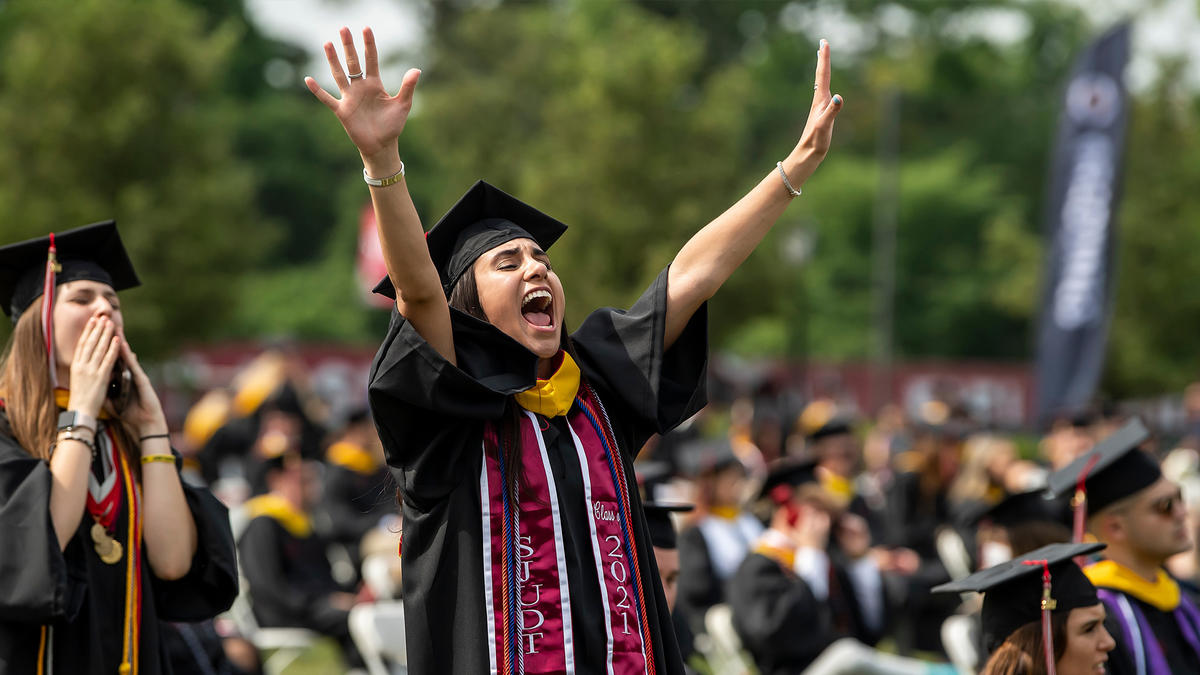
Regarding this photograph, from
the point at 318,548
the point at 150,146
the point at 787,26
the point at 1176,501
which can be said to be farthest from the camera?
the point at 787,26

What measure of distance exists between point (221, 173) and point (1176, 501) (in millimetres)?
16013

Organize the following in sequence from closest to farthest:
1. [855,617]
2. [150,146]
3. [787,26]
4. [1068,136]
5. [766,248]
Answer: [855,617]
[1068,136]
[150,146]
[766,248]
[787,26]

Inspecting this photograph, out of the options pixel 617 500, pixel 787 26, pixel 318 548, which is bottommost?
pixel 617 500

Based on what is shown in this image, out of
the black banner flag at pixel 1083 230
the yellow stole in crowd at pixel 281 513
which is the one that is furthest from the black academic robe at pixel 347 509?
the black banner flag at pixel 1083 230

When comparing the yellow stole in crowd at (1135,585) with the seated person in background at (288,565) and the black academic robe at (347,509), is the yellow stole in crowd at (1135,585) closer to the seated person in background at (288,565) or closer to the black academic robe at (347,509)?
the seated person in background at (288,565)

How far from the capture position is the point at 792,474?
775 centimetres

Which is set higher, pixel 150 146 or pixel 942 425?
pixel 150 146

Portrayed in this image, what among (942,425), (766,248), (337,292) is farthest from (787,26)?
(942,425)

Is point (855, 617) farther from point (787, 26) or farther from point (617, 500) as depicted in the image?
point (787, 26)

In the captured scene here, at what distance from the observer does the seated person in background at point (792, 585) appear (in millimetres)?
7277

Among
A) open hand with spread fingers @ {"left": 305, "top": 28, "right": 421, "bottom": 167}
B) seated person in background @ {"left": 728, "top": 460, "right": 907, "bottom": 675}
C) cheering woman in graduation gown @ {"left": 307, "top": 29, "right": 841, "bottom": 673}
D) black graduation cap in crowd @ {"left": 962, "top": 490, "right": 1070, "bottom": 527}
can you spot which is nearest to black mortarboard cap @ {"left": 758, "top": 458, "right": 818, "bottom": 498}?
seated person in background @ {"left": 728, "top": 460, "right": 907, "bottom": 675}

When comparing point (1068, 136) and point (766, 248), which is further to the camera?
point (766, 248)

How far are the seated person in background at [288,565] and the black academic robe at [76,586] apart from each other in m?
4.75

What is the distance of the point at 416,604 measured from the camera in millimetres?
2914
